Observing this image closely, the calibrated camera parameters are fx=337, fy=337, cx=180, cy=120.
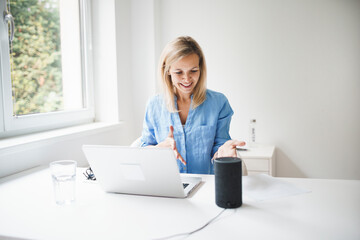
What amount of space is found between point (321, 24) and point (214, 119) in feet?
4.79

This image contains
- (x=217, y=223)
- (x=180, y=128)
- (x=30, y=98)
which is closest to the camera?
(x=217, y=223)

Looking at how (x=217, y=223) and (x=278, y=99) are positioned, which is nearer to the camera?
(x=217, y=223)

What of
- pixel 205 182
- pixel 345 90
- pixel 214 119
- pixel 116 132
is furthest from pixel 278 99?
pixel 205 182

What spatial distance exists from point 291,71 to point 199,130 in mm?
1310

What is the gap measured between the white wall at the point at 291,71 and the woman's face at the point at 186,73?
113 centimetres

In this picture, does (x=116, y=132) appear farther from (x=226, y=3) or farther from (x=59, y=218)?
(x=59, y=218)

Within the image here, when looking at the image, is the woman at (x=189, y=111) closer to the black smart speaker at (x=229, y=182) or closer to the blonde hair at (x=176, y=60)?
the blonde hair at (x=176, y=60)

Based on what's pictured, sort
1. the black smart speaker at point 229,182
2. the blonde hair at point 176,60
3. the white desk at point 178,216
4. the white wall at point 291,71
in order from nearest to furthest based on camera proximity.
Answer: the white desk at point 178,216
the black smart speaker at point 229,182
the blonde hair at point 176,60
the white wall at point 291,71

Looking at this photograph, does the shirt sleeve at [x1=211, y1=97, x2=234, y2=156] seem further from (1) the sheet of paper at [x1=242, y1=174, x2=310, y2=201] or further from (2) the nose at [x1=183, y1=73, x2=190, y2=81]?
(1) the sheet of paper at [x1=242, y1=174, x2=310, y2=201]

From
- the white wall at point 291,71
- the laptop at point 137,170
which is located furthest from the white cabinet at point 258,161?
the laptop at point 137,170

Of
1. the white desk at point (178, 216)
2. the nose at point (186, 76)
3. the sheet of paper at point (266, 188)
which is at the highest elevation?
the nose at point (186, 76)

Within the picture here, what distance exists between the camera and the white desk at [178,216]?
865 millimetres

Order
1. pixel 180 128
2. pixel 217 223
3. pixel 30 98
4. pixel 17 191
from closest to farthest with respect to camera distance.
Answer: pixel 217 223 → pixel 17 191 → pixel 180 128 → pixel 30 98

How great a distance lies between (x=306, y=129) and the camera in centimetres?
275
